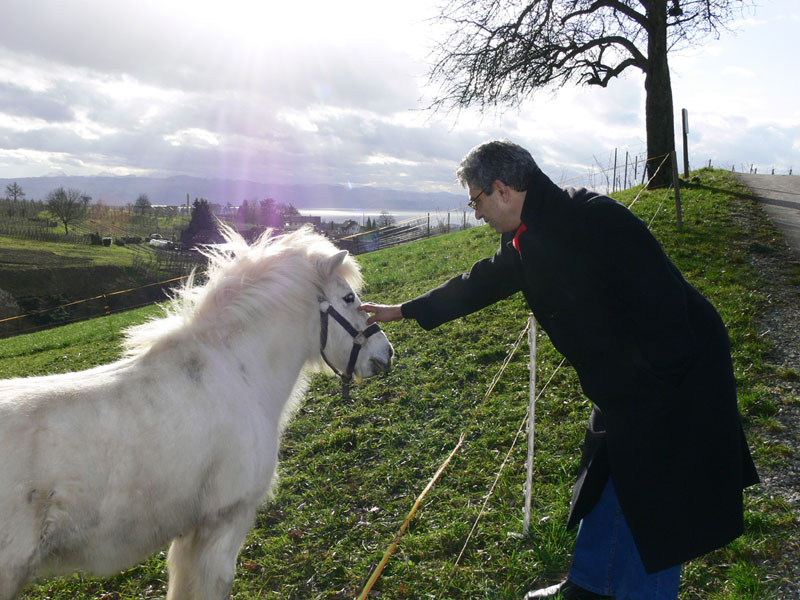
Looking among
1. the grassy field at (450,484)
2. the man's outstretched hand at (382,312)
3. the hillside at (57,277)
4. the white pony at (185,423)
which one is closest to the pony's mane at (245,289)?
the white pony at (185,423)

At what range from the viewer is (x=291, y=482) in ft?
16.9

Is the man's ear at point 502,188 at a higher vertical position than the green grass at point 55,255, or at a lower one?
higher

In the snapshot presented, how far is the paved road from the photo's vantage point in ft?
33.6

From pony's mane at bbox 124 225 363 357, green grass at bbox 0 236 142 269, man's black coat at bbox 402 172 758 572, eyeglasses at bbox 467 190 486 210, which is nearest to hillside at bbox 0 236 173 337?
green grass at bbox 0 236 142 269

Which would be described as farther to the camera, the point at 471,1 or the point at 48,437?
the point at 471,1

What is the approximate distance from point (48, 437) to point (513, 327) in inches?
268

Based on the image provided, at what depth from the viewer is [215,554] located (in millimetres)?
2766

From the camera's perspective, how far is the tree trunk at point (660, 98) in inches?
581

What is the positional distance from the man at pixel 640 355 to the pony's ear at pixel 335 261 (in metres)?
1.07

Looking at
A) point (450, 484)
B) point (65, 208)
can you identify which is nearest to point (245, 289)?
point (450, 484)

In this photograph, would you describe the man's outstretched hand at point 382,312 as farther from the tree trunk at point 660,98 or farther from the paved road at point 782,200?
the tree trunk at point 660,98

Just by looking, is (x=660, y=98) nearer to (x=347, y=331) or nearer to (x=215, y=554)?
(x=347, y=331)

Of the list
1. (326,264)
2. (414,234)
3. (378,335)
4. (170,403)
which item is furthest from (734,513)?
(414,234)

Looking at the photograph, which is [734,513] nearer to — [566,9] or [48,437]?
[48,437]
